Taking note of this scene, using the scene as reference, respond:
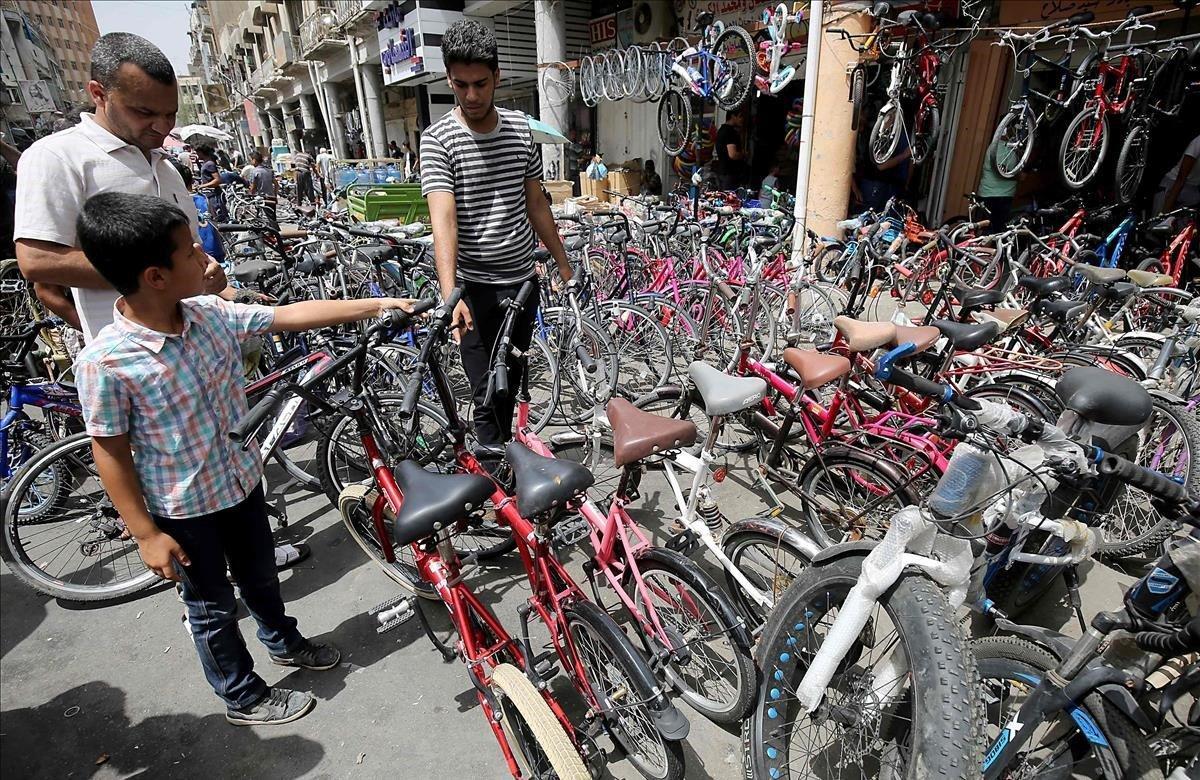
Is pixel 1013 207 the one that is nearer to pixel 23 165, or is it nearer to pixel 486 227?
pixel 486 227

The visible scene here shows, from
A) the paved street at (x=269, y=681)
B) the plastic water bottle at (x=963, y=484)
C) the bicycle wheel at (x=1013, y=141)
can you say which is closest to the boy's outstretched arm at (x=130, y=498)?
the paved street at (x=269, y=681)

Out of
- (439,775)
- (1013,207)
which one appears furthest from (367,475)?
(1013,207)

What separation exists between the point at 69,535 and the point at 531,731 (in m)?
3.51

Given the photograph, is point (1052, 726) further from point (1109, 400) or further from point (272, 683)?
point (272, 683)

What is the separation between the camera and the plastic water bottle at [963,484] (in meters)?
1.54

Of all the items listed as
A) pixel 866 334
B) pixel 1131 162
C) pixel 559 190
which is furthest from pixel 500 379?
pixel 559 190

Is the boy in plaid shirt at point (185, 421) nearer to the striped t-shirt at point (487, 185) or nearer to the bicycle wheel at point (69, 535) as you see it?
the striped t-shirt at point (487, 185)

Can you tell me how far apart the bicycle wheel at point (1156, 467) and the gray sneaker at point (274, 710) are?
405 cm

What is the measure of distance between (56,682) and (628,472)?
278 centimetres

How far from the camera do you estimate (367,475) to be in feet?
11.5

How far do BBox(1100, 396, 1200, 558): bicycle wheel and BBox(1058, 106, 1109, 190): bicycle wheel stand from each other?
18.1 ft

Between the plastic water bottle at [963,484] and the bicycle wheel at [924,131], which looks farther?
the bicycle wheel at [924,131]

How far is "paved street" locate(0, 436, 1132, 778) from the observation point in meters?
2.14

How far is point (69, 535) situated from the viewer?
3414 mm
